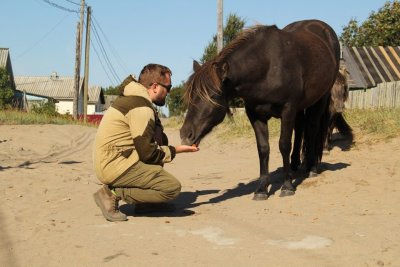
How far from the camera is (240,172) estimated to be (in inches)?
336

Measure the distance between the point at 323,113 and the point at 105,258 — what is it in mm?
5065

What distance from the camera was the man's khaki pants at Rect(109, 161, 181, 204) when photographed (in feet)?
16.3

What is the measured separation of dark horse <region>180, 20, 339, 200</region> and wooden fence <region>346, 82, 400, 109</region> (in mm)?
7886

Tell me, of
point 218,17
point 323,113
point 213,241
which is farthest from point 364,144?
point 218,17

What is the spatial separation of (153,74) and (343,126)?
19.0 ft

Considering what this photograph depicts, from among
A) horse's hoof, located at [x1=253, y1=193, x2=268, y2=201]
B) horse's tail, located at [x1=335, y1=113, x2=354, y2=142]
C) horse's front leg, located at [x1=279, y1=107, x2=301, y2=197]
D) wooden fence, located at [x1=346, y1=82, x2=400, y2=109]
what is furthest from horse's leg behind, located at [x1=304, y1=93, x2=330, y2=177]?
wooden fence, located at [x1=346, y1=82, x2=400, y2=109]

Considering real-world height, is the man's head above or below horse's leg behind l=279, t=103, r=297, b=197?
above

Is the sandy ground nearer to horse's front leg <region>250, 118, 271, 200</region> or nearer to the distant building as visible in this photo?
horse's front leg <region>250, 118, 271, 200</region>

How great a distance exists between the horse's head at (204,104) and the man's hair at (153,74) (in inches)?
21.3

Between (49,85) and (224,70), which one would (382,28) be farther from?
(49,85)

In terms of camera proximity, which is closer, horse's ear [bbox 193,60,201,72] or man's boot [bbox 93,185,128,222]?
man's boot [bbox 93,185,128,222]

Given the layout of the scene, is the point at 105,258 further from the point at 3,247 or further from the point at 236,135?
the point at 236,135

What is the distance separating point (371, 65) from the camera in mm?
23938

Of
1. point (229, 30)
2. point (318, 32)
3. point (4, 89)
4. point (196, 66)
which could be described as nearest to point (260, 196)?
point (196, 66)
